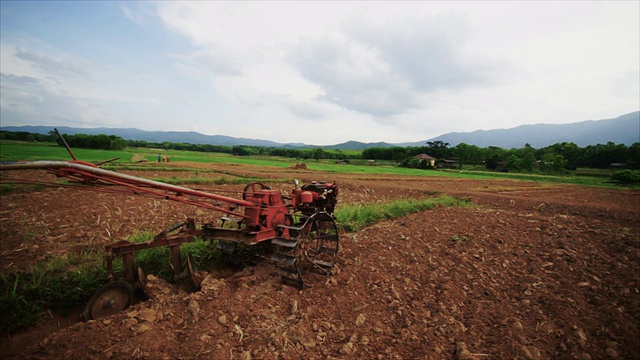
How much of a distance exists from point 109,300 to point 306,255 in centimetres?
323

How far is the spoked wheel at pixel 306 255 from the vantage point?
15.4 feet

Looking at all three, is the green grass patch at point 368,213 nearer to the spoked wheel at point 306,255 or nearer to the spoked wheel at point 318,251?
the spoked wheel at point 306,255

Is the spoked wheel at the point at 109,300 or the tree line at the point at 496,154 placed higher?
the tree line at the point at 496,154

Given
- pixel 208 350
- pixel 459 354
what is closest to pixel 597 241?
pixel 459 354

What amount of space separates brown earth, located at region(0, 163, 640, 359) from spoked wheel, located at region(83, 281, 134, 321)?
353 mm

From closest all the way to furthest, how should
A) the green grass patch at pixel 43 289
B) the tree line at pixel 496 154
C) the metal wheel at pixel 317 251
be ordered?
the green grass patch at pixel 43 289, the metal wheel at pixel 317 251, the tree line at pixel 496 154

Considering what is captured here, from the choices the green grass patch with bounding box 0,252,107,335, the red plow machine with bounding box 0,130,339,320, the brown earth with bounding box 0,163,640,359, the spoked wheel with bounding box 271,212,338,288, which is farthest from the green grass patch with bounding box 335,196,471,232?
the green grass patch with bounding box 0,252,107,335

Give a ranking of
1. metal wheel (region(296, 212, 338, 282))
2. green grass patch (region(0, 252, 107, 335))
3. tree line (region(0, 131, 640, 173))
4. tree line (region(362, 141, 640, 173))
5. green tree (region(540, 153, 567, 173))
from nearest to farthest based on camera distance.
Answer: green grass patch (region(0, 252, 107, 335)) → metal wheel (region(296, 212, 338, 282)) → tree line (region(0, 131, 640, 173)) → green tree (region(540, 153, 567, 173)) → tree line (region(362, 141, 640, 173))

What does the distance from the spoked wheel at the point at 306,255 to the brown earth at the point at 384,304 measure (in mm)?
249

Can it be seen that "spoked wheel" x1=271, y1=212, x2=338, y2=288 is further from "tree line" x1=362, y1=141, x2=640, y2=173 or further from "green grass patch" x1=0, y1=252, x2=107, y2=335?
"tree line" x1=362, y1=141, x2=640, y2=173

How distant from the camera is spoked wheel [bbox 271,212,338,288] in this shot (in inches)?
185

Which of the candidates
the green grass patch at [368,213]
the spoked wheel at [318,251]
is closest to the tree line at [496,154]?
the green grass patch at [368,213]

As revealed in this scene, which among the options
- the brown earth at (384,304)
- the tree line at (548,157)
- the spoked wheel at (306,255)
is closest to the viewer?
the brown earth at (384,304)

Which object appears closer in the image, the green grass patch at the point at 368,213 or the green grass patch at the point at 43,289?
the green grass patch at the point at 43,289
